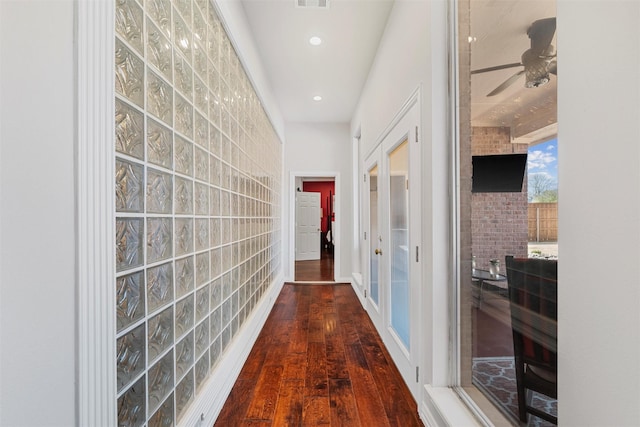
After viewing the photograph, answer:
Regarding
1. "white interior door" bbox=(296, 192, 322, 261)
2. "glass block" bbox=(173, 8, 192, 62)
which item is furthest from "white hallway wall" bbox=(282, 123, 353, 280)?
"glass block" bbox=(173, 8, 192, 62)

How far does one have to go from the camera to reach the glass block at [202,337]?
4.54 feet

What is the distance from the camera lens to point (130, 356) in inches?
34.6

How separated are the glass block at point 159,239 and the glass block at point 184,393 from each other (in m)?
0.61

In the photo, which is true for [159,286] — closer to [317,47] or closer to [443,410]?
[443,410]

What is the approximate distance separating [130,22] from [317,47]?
2258 millimetres

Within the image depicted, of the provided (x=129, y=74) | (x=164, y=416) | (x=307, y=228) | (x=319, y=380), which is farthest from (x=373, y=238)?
(x=307, y=228)

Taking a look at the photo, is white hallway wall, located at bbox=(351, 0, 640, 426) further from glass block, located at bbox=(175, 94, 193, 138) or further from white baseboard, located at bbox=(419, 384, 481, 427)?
glass block, located at bbox=(175, 94, 193, 138)

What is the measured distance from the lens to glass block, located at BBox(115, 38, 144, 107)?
0.82 metres

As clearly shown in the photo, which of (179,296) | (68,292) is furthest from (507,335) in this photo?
(68,292)

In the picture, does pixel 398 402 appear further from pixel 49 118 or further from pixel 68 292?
pixel 49 118

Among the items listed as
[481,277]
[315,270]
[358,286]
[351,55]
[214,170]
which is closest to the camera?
[481,277]

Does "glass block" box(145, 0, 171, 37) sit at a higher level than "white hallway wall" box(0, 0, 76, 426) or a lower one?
higher

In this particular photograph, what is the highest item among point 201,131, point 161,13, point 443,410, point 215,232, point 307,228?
point 161,13

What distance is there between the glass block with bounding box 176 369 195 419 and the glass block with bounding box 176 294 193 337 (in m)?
0.22
